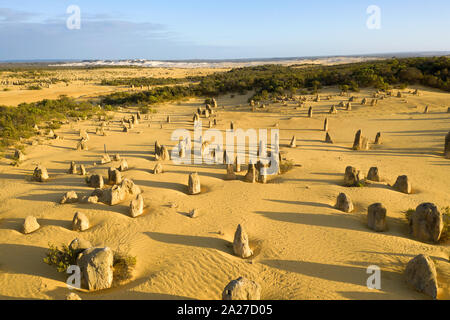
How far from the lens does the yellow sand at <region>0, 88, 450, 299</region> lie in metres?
6.76

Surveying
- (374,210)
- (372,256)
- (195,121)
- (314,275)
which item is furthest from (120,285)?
(195,121)

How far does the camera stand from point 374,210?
889cm

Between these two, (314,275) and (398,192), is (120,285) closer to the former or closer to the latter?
(314,275)

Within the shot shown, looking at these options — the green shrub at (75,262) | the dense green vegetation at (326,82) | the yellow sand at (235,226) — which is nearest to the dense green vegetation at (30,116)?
the yellow sand at (235,226)

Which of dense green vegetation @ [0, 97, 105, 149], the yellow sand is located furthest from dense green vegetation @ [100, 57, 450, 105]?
the yellow sand

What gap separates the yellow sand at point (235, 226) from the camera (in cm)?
676

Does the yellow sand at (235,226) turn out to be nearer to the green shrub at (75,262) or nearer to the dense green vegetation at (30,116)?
the green shrub at (75,262)

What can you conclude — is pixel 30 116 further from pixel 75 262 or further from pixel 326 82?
pixel 326 82

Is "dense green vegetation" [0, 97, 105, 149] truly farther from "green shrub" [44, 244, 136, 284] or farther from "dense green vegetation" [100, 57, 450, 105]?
"green shrub" [44, 244, 136, 284]

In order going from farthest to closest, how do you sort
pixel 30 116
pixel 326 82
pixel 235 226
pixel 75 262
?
pixel 326 82, pixel 30 116, pixel 235 226, pixel 75 262

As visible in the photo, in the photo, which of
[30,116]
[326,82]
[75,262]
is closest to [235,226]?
[75,262]

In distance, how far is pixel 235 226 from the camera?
940cm

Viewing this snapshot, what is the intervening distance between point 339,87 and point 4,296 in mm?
40741
